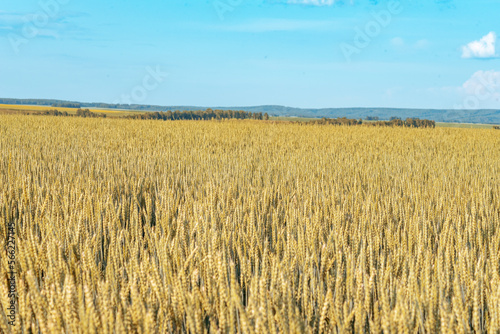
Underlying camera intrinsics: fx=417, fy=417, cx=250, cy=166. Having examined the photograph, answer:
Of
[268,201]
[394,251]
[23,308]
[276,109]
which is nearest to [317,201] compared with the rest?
[268,201]

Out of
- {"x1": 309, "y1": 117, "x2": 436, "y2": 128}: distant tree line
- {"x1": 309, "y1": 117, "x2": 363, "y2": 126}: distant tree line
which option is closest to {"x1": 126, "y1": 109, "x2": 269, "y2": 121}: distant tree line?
{"x1": 309, "y1": 117, "x2": 363, "y2": 126}: distant tree line

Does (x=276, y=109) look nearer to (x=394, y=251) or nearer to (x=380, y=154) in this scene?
(x=380, y=154)

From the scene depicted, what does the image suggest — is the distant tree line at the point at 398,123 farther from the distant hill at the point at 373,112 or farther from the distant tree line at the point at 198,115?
the distant hill at the point at 373,112

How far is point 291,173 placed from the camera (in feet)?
13.6

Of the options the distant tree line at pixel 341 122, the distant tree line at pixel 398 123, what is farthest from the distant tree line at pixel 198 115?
the distant tree line at pixel 398 123

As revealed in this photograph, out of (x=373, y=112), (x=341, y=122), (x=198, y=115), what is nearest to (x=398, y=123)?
(x=341, y=122)

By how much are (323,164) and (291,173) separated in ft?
2.08

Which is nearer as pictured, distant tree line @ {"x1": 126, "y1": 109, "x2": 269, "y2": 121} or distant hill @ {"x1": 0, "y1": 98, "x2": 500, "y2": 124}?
distant tree line @ {"x1": 126, "y1": 109, "x2": 269, "y2": 121}

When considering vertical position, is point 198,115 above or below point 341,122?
above

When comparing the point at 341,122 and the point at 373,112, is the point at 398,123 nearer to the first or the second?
the point at 341,122

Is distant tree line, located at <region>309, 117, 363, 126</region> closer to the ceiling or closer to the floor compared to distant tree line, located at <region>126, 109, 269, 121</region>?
closer to the floor

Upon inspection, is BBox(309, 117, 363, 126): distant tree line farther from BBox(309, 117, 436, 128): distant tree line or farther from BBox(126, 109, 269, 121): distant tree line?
BBox(126, 109, 269, 121): distant tree line

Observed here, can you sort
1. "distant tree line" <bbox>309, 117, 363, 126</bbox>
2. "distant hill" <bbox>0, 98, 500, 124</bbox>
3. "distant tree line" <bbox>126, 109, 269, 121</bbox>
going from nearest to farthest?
"distant tree line" <bbox>309, 117, 363, 126</bbox> < "distant tree line" <bbox>126, 109, 269, 121</bbox> < "distant hill" <bbox>0, 98, 500, 124</bbox>

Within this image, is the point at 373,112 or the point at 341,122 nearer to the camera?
the point at 341,122
